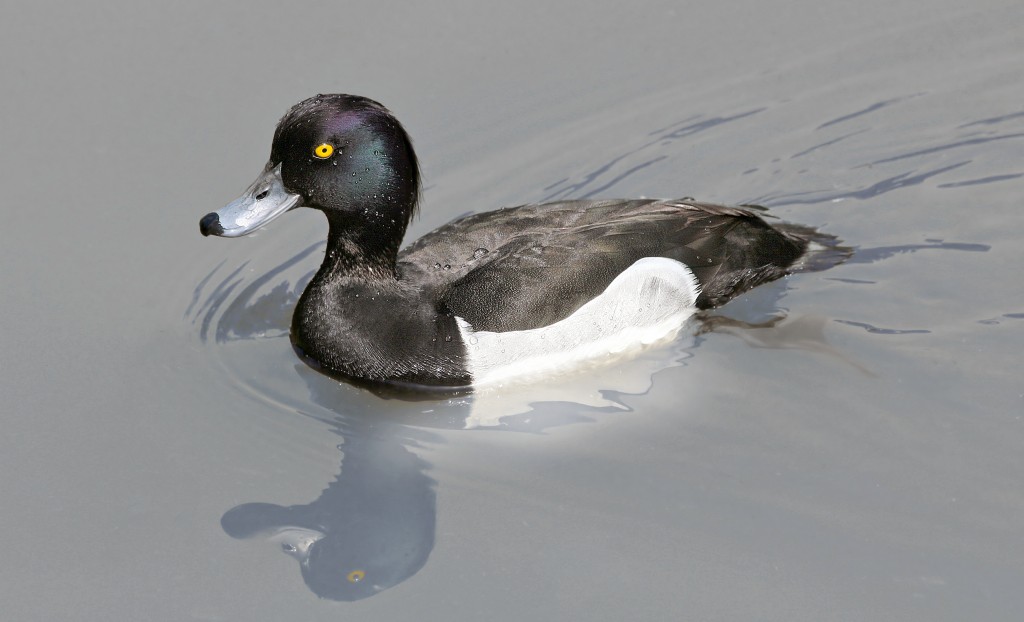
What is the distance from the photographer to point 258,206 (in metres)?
6.20

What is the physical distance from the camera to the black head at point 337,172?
19.8 ft

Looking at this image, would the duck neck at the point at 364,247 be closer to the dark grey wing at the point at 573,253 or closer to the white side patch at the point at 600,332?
the dark grey wing at the point at 573,253

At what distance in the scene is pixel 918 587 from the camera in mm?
5184

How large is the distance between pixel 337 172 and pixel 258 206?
0.41 metres

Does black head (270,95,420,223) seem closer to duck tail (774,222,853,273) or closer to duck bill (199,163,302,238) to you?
duck bill (199,163,302,238)

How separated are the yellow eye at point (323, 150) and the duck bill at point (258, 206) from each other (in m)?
0.22

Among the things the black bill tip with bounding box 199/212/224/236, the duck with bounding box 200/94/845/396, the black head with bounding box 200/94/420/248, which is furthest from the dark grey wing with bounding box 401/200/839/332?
the black bill tip with bounding box 199/212/224/236

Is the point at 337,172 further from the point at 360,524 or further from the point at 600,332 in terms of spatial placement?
the point at 360,524

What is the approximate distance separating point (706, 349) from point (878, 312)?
893mm

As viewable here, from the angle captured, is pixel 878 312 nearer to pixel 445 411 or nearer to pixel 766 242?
pixel 766 242

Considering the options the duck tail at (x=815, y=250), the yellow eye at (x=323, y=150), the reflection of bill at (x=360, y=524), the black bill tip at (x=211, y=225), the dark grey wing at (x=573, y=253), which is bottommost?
the reflection of bill at (x=360, y=524)

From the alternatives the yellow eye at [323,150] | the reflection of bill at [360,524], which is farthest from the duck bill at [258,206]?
the reflection of bill at [360,524]

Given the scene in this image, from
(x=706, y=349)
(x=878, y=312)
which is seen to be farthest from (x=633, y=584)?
→ (x=878, y=312)

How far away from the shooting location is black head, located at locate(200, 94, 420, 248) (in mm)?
6047
